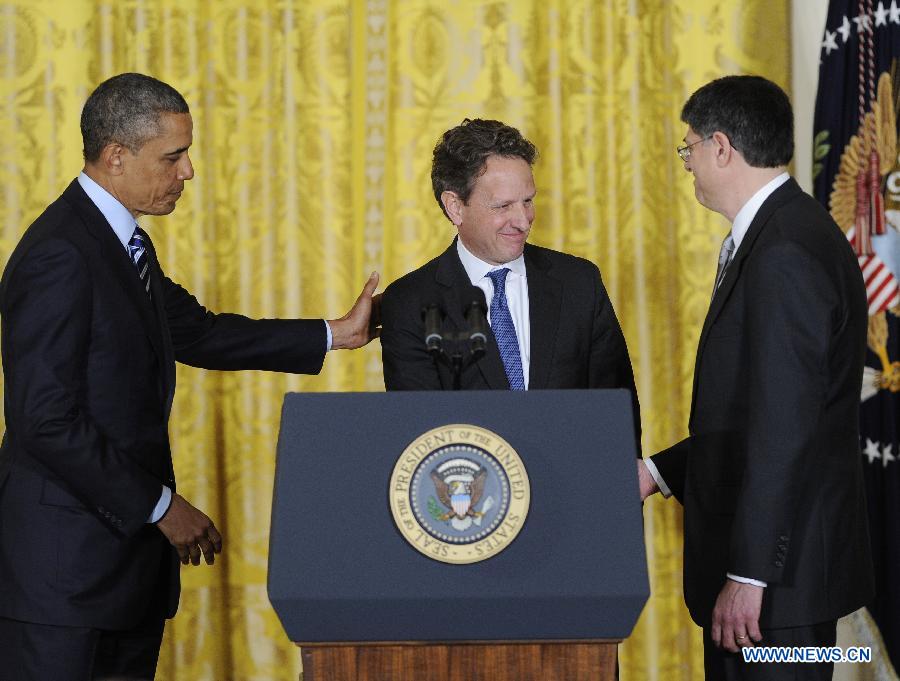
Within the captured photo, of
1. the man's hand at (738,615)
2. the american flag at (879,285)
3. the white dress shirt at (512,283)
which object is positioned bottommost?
the man's hand at (738,615)

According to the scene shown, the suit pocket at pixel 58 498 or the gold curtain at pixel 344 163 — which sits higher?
the gold curtain at pixel 344 163

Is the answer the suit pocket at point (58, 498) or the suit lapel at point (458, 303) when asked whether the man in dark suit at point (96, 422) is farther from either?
the suit lapel at point (458, 303)

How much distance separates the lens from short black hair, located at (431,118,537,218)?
112 inches

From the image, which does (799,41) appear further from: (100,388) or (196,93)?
(100,388)

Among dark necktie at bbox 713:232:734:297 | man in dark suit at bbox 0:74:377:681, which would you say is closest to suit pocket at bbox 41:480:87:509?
man in dark suit at bbox 0:74:377:681

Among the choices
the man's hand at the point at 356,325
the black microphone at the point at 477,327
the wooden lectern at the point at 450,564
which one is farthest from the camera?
the man's hand at the point at 356,325

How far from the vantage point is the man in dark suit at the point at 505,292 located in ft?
8.93

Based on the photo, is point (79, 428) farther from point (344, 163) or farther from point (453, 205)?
point (344, 163)

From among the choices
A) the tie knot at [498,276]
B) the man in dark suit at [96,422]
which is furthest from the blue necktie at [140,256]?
the tie knot at [498,276]

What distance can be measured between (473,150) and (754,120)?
711mm

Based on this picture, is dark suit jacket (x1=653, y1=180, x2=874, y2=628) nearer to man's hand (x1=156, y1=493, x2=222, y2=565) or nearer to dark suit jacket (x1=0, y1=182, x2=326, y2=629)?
man's hand (x1=156, y1=493, x2=222, y2=565)

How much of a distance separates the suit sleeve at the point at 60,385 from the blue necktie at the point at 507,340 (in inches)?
34.3

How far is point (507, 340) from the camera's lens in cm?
271

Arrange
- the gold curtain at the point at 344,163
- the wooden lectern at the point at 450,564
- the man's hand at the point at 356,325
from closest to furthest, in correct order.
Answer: the wooden lectern at the point at 450,564 < the man's hand at the point at 356,325 < the gold curtain at the point at 344,163
